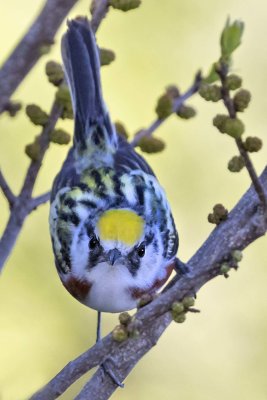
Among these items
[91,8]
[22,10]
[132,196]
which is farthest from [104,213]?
[22,10]

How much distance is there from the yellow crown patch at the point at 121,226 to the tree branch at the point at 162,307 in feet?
2.21

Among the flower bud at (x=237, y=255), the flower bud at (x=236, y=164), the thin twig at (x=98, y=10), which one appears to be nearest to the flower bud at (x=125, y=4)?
the thin twig at (x=98, y=10)

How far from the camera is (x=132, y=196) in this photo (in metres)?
4.34

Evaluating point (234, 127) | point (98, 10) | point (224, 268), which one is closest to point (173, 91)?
point (98, 10)

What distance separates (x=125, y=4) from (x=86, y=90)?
1075 mm

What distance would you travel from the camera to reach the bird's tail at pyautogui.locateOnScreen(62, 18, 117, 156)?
13.1 feet

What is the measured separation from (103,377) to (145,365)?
3745 mm

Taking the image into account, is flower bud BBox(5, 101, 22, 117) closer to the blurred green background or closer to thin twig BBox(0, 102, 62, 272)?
thin twig BBox(0, 102, 62, 272)

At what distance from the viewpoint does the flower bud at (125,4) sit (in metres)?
3.22

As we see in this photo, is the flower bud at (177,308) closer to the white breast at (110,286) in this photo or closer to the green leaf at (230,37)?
the green leaf at (230,37)

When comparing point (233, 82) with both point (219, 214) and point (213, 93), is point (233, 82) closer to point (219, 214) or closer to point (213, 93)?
point (213, 93)

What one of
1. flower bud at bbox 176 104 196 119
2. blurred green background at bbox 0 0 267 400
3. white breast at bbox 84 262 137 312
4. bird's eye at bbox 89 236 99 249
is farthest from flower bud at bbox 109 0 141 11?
blurred green background at bbox 0 0 267 400

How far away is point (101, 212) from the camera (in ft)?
13.8

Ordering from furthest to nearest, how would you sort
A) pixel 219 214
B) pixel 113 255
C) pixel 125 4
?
pixel 113 255 < pixel 125 4 < pixel 219 214
